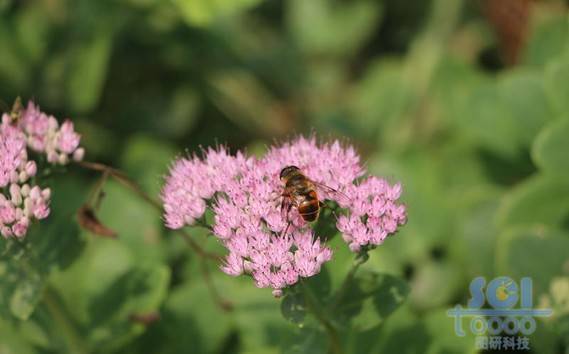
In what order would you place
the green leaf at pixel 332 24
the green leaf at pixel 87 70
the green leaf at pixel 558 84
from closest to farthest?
the green leaf at pixel 558 84 < the green leaf at pixel 87 70 < the green leaf at pixel 332 24

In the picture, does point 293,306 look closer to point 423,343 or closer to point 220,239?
point 220,239

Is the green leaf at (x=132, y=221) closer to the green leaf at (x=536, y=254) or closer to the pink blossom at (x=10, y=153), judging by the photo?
the pink blossom at (x=10, y=153)

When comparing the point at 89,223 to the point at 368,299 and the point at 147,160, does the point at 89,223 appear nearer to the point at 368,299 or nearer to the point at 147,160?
the point at 368,299

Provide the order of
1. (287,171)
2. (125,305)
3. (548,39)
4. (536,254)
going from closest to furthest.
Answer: (287,171) < (125,305) < (536,254) < (548,39)

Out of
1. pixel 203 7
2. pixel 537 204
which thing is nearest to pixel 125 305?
pixel 203 7

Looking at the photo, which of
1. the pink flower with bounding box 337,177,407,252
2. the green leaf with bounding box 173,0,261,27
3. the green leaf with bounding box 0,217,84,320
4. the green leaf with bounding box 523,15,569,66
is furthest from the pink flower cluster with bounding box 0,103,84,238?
the green leaf with bounding box 523,15,569,66

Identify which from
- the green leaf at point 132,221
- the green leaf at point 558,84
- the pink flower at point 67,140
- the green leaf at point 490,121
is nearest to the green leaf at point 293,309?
the pink flower at point 67,140
